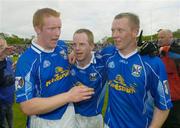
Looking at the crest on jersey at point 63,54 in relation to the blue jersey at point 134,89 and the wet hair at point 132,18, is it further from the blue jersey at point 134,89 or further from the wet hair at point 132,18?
the wet hair at point 132,18

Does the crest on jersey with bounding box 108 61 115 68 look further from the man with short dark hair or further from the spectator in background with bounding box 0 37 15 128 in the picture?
the spectator in background with bounding box 0 37 15 128

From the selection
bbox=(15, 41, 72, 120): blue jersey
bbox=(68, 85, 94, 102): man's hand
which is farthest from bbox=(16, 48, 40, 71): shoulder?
bbox=(68, 85, 94, 102): man's hand

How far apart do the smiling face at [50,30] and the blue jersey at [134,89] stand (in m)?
0.84

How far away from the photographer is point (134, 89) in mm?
4176

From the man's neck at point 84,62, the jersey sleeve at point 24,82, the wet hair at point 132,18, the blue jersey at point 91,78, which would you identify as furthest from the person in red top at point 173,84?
the jersey sleeve at point 24,82

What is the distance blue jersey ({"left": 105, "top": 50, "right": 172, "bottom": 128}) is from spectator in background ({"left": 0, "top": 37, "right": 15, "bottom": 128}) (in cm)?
267

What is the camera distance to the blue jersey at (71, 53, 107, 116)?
5.27 m

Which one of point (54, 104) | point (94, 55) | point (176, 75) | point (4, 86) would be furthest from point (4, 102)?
point (54, 104)

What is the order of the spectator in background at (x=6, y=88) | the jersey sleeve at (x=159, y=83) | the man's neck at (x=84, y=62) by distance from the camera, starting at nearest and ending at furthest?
the jersey sleeve at (x=159, y=83)
the man's neck at (x=84, y=62)
the spectator in background at (x=6, y=88)

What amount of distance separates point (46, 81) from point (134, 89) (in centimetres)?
103

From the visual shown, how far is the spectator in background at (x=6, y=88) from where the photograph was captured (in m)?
6.44

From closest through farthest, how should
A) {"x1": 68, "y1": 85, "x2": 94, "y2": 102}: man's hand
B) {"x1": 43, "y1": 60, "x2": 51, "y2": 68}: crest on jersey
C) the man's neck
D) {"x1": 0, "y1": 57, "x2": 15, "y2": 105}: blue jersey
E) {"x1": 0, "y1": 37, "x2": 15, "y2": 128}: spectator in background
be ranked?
{"x1": 68, "y1": 85, "x2": 94, "y2": 102}: man's hand → {"x1": 43, "y1": 60, "x2": 51, "y2": 68}: crest on jersey → the man's neck → {"x1": 0, "y1": 37, "x2": 15, "y2": 128}: spectator in background → {"x1": 0, "y1": 57, "x2": 15, "y2": 105}: blue jersey

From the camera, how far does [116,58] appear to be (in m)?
4.49

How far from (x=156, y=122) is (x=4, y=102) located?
14.5 feet
